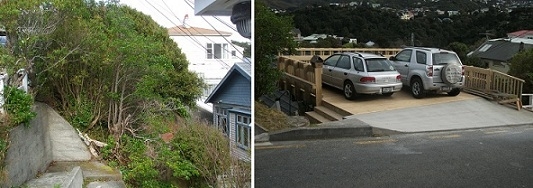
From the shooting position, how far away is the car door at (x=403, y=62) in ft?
6.92

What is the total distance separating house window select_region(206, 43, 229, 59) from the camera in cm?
215

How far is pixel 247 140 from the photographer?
2.17 m

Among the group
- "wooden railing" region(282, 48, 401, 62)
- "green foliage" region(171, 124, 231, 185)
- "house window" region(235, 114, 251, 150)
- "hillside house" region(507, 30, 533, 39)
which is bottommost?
"green foliage" region(171, 124, 231, 185)

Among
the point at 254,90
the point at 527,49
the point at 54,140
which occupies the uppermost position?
the point at 527,49

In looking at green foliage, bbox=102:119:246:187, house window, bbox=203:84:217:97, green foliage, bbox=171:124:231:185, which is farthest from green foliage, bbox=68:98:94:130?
house window, bbox=203:84:217:97

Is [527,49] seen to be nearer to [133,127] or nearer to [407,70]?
[407,70]

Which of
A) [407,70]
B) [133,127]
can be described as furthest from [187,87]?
[407,70]

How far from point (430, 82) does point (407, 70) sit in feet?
0.30

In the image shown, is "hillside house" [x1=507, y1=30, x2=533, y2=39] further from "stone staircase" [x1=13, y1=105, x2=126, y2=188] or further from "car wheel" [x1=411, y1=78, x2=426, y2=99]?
"stone staircase" [x1=13, y1=105, x2=126, y2=188]

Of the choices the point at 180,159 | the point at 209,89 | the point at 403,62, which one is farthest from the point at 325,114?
the point at 180,159

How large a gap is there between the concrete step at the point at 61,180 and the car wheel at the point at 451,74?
138cm

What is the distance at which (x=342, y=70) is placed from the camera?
6.91 ft

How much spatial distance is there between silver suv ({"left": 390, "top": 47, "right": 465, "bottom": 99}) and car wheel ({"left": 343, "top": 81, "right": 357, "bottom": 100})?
0.57 ft

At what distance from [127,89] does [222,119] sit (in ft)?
1.27
